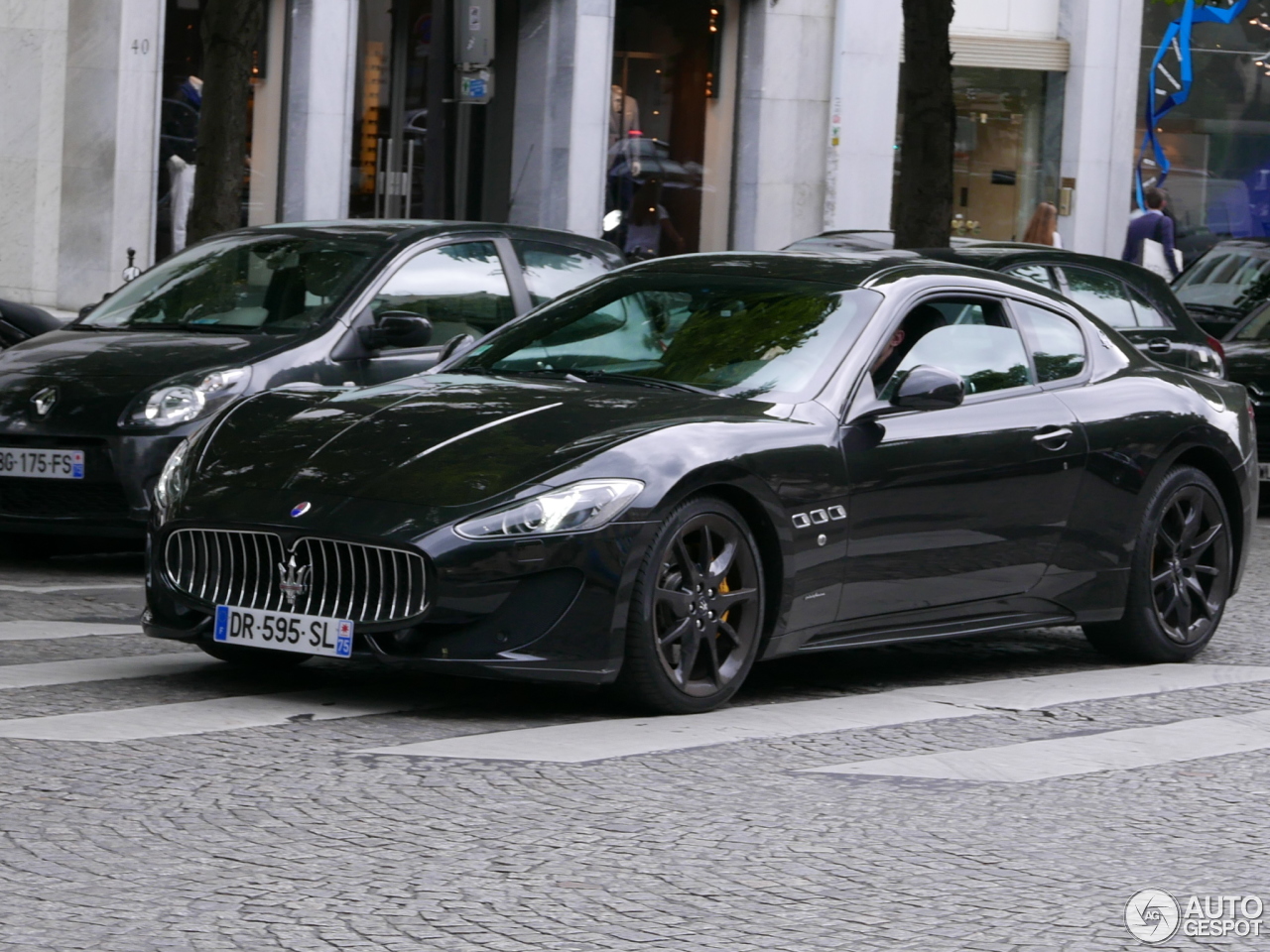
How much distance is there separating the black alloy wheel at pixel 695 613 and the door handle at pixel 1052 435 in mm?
1510

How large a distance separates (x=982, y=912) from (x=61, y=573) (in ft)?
21.1

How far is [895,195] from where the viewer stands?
57.8 feet

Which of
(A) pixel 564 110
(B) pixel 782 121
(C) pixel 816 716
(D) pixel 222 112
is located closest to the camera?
(C) pixel 816 716

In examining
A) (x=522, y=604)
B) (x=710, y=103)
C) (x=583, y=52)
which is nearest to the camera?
(x=522, y=604)

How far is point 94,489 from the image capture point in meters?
9.91

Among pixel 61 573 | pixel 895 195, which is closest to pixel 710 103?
pixel 895 195

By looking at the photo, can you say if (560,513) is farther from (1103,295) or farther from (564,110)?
(564,110)

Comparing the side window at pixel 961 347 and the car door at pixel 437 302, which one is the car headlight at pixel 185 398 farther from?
the side window at pixel 961 347

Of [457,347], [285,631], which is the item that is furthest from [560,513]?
[457,347]

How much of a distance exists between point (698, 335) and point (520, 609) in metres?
1.54

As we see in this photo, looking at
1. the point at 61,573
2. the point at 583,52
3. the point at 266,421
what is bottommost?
the point at 61,573

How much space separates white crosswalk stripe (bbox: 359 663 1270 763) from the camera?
20.6 feet

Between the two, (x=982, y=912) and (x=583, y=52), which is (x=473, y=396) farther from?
(x=583, y=52)

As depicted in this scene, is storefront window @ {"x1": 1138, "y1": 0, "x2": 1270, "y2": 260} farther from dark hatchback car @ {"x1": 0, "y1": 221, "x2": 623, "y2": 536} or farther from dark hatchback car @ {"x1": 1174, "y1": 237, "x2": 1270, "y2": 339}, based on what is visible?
dark hatchback car @ {"x1": 0, "y1": 221, "x2": 623, "y2": 536}
